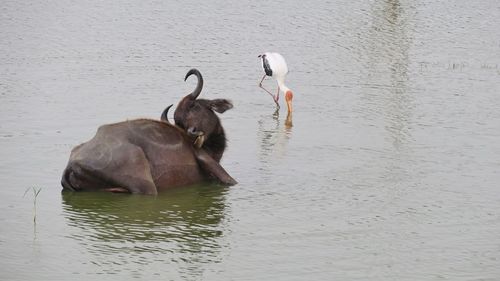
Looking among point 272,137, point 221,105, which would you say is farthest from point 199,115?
point 272,137

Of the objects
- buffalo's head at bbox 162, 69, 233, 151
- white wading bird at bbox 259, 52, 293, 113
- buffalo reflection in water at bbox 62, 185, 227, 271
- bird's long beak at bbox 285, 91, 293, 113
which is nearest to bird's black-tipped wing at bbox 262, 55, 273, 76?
white wading bird at bbox 259, 52, 293, 113

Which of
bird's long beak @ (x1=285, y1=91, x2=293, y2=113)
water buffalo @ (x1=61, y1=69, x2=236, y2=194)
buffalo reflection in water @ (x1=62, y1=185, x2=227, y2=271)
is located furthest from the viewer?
bird's long beak @ (x1=285, y1=91, x2=293, y2=113)

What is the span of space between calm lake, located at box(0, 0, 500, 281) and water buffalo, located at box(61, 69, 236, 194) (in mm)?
150

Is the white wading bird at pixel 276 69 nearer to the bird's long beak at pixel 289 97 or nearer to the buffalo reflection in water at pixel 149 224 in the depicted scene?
the bird's long beak at pixel 289 97

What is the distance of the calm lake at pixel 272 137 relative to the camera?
8.46 metres

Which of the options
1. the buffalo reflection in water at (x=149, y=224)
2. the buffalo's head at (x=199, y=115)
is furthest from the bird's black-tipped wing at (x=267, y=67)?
the buffalo reflection in water at (x=149, y=224)

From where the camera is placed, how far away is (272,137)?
42.3ft

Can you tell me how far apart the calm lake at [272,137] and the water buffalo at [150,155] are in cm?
15

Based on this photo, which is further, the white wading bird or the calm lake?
the white wading bird

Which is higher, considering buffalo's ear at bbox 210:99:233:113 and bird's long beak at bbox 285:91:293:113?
buffalo's ear at bbox 210:99:233:113

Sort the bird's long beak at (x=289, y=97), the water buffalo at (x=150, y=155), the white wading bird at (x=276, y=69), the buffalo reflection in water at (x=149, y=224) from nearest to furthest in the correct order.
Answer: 1. the buffalo reflection in water at (x=149, y=224)
2. the water buffalo at (x=150, y=155)
3. the bird's long beak at (x=289, y=97)
4. the white wading bird at (x=276, y=69)

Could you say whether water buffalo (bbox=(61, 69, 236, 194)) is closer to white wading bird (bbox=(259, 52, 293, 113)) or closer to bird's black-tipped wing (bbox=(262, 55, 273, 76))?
white wading bird (bbox=(259, 52, 293, 113))

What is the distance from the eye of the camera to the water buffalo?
9828 millimetres

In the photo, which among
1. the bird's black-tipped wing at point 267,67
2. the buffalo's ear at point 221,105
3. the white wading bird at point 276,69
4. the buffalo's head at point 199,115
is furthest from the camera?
the bird's black-tipped wing at point 267,67
